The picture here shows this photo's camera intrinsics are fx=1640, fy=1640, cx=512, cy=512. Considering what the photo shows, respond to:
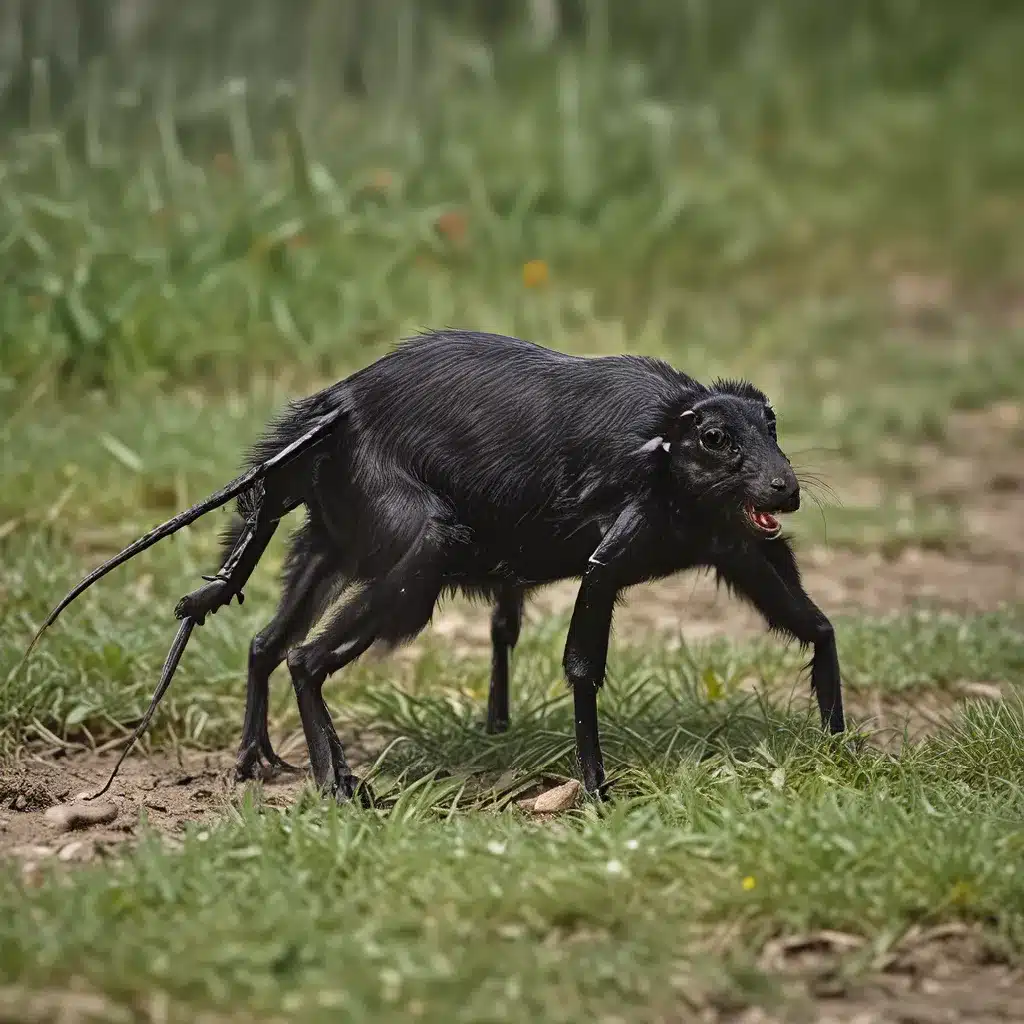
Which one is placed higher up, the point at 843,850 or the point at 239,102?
the point at 239,102

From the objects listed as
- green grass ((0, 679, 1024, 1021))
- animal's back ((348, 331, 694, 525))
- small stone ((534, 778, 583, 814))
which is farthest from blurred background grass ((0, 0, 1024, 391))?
green grass ((0, 679, 1024, 1021))

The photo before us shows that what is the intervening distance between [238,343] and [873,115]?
5.61 metres

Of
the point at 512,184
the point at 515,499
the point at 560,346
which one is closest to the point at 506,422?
the point at 515,499

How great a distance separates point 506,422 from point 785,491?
69 centimetres

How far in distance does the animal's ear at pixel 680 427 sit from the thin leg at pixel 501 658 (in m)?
0.71

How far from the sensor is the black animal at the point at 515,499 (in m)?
3.89

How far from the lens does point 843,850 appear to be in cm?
332

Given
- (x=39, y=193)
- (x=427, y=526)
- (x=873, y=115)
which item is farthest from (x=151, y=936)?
(x=873, y=115)

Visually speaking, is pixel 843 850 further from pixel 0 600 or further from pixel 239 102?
pixel 239 102

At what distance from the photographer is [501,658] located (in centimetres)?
443

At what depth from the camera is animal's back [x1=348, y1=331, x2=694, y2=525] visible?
396 cm

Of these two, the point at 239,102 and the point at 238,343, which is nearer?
the point at 238,343

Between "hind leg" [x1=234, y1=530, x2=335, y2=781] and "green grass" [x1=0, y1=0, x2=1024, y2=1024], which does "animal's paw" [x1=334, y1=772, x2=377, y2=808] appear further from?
"hind leg" [x1=234, y1=530, x2=335, y2=781]

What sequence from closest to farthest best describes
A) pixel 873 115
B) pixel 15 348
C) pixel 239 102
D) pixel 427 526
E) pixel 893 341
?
pixel 427 526 < pixel 15 348 < pixel 239 102 < pixel 893 341 < pixel 873 115
